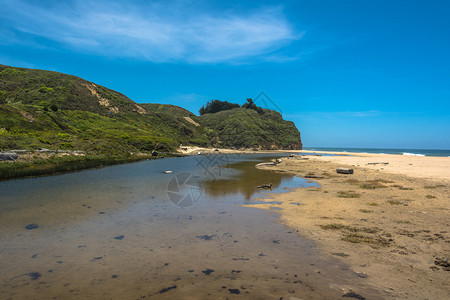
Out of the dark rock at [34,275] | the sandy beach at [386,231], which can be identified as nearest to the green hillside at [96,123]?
the dark rock at [34,275]

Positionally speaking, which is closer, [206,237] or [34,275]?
[34,275]

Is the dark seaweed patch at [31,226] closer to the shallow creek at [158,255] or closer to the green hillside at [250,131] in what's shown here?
the shallow creek at [158,255]

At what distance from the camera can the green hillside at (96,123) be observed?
42.8 metres

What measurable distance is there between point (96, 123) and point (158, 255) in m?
78.2

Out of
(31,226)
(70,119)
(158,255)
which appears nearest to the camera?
(158,255)

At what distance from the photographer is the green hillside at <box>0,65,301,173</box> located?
140ft

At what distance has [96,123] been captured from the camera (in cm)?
7400

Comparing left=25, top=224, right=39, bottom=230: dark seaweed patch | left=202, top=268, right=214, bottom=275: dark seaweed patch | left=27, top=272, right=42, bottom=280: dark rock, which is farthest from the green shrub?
left=202, top=268, right=214, bottom=275: dark seaweed patch

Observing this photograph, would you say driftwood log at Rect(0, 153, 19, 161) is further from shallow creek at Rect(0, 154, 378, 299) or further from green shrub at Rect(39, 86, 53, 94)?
green shrub at Rect(39, 86, 53, 94)

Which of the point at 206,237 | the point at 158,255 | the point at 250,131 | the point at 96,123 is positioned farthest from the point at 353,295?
the point at 250,131

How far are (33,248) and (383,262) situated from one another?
35.1 ft

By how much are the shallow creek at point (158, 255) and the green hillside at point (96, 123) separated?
29667 millimetres

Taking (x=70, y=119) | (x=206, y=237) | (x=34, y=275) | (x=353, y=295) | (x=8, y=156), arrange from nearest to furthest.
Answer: (x=353, y=295), (x=34, y=275), (x=206, y=237), (x=8, y=156), (x=70, y=119)

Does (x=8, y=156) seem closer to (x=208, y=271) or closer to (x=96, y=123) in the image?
(x=208, y=271)
